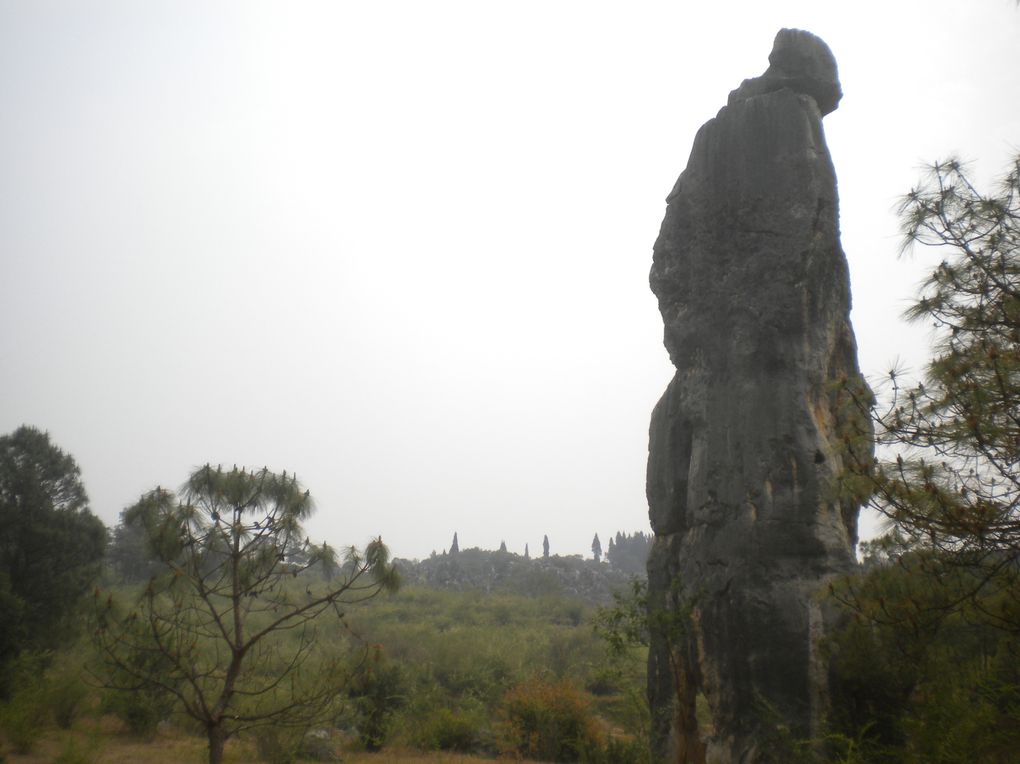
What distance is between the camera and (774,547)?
32.5 feet

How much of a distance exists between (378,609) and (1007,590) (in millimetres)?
27447

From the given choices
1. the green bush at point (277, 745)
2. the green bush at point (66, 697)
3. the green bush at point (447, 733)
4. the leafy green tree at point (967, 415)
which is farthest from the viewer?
the green bush at point (447, 733)

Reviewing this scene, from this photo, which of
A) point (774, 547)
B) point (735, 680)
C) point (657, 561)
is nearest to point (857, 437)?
point (774, 547)

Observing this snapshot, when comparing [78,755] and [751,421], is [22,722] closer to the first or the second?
[78,755]

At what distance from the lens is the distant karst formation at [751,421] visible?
9609 millimetres

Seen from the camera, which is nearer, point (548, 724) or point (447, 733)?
point (548, 724)

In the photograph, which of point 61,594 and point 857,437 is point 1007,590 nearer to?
point 857,437

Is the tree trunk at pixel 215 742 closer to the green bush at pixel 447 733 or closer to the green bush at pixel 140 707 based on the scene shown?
the green bush at pixel 447 733

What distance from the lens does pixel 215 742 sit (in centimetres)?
735

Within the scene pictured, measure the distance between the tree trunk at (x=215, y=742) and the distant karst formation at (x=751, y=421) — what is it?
5732 millimetres

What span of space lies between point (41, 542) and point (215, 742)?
1161 cm

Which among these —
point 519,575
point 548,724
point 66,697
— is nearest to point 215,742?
point 548,724

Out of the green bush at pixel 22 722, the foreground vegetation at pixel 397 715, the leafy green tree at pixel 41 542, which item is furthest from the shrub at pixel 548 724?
the leafy green tree at pixel 41 542

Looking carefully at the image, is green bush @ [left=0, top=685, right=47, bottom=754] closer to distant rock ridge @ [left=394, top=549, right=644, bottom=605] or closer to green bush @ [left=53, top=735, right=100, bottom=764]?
green bush @ [left=53, top=735, right=100, bottom=764]
